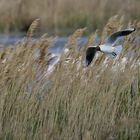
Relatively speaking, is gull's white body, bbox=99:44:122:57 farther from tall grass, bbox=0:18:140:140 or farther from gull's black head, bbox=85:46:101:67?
tall grass, bbox=0:18:140:140

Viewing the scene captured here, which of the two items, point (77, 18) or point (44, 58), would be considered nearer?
point (44, 58)

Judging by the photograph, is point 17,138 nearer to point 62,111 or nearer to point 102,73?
point 62,111

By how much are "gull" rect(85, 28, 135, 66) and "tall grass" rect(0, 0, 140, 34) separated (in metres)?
13.8

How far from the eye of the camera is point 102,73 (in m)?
5.45

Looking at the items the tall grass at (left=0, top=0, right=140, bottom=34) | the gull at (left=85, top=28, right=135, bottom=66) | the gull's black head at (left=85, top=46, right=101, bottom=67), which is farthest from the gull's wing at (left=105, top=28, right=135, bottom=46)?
the tall grass at (left=0, top=0, right=140, bottom=34)

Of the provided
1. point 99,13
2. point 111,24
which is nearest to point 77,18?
point 99,13

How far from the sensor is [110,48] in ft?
16.8

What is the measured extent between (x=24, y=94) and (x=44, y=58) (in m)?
0.39

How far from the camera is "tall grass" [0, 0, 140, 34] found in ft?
65.1

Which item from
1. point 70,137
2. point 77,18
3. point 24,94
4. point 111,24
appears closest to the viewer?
point 70,137

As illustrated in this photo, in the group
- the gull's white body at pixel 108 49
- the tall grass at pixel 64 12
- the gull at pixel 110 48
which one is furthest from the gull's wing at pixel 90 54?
the tall grass at pixel 64 12

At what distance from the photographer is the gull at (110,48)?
5156 mm

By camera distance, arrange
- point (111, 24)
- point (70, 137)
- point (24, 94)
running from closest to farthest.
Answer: point (70, 137), point (24, 94), point (111, 24)

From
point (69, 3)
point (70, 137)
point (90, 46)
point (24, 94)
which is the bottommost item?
point (70, 137)
